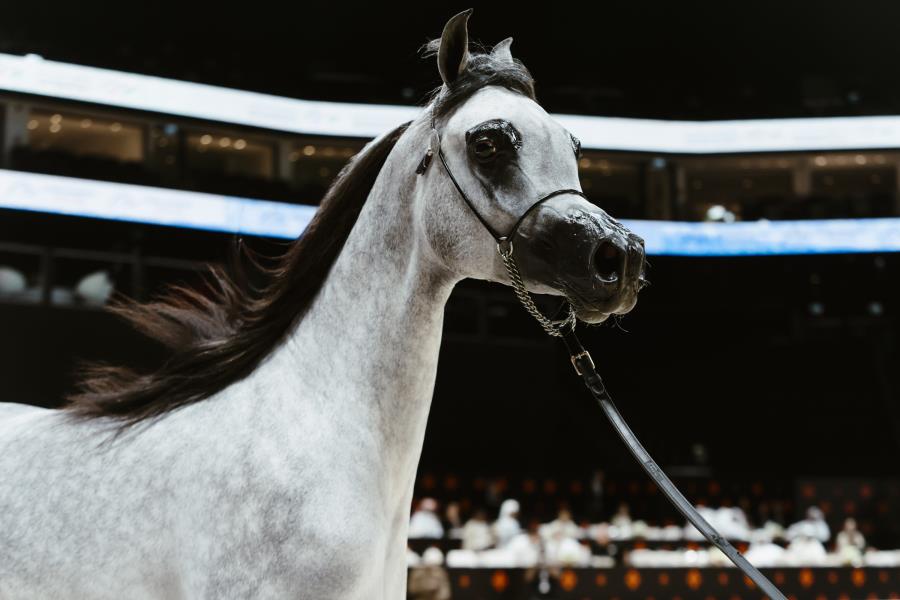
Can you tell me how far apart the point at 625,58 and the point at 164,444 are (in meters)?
16.4

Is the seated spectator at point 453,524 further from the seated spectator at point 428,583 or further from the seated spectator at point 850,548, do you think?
→ the seated spectator at point 428,583

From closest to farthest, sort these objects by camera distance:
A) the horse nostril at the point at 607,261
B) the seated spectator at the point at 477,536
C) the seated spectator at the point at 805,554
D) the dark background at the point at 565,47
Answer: the horse nostril at the point at 607,261
the seated spectator at the point at 805,554
the seated spectator at the point at 477,536
the dark background at the point at 565,47

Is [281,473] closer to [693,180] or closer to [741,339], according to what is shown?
[693,180]

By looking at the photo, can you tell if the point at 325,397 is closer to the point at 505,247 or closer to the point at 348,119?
the point at 505,247

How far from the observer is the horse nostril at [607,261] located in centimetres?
167

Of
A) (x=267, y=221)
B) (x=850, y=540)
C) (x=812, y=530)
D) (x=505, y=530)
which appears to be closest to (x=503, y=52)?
(x=505, y=530)

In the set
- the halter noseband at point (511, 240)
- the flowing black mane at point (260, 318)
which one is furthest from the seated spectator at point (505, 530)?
the halter noseband at point (511, 240)

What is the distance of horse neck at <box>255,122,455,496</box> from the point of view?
1868 mm

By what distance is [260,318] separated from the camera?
2059mm

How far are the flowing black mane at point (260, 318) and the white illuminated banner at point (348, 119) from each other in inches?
322

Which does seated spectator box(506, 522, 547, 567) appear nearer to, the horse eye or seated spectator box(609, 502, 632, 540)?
seated spectator box(609, 502, 632, 540)

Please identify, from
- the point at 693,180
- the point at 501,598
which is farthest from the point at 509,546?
the point at 693,180

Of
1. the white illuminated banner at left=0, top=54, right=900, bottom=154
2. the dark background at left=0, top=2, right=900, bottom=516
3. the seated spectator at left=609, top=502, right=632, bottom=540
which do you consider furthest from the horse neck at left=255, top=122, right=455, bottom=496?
the seated spectator at left=609, top=502, right=632, bottom=540

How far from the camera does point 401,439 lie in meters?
1.87
